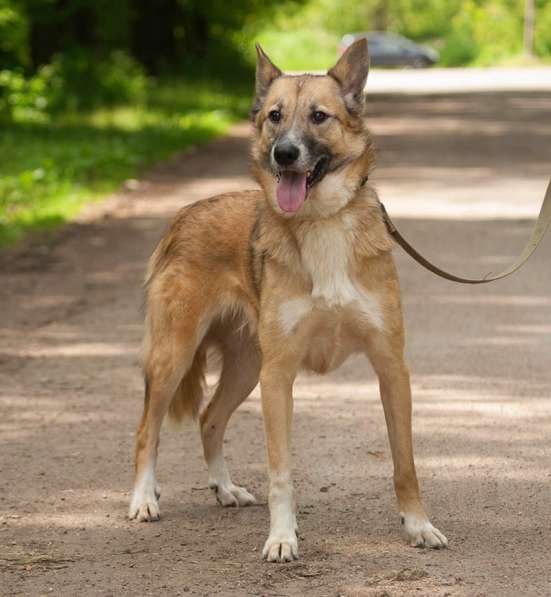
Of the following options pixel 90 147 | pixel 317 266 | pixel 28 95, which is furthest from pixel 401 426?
pixel 28 95

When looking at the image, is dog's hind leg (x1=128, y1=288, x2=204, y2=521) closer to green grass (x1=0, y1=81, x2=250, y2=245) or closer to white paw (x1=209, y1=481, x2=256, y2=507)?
white paw (x1=209, y1=481, x2=256, y2=507)

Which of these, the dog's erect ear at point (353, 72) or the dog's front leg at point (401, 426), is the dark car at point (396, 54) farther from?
the dog's front leg at point (401, 426)

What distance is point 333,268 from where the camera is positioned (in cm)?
545

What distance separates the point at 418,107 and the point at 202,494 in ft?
84.5

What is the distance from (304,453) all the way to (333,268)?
63.0 inches

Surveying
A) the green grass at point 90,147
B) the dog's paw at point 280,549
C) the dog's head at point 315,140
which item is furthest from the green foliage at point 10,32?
the dog's paw at point 280,549

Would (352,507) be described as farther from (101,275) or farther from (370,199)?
(101,275)

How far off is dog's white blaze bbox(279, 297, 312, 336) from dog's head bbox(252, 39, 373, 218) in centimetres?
37

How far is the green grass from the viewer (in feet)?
50.9

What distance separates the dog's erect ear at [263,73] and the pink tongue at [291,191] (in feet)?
1.59


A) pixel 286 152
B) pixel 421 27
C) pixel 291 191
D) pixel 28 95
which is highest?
pixel 286 152

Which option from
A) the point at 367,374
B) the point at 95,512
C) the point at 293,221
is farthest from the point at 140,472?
the point at 367,374

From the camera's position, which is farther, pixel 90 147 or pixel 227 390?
pixel 90 147

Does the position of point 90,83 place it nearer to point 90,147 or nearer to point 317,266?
point 90,147
